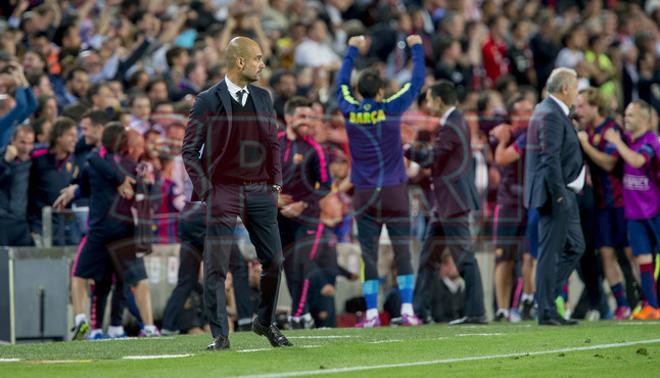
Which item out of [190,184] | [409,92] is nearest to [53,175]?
[190,184]

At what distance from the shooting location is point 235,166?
34.2ft

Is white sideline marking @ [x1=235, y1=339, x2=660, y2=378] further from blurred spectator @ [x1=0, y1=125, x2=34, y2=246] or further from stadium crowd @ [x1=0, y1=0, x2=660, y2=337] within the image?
blurred spectator @ [x1=0, y1=125, x2=34, y2=246]

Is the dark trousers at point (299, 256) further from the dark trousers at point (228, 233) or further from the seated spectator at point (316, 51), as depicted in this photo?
the seated spectator at point (316, 51)

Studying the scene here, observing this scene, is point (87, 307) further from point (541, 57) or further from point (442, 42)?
point (541, 57)

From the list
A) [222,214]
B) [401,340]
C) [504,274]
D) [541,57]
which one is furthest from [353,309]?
[541,57]

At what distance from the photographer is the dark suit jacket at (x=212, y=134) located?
33.5ft

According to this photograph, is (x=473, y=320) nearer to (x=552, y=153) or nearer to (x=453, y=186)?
(x=453, y=186)

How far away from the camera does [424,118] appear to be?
58.1ft

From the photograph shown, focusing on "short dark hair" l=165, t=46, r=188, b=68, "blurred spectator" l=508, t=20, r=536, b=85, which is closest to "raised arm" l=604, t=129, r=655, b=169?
"short dark hair" l=165, t=46, r=188, b=68

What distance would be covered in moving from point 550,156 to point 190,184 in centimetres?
408

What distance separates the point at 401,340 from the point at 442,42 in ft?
39.2

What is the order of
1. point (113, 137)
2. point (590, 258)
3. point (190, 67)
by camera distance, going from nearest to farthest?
point (113, 137)
point (590, 258)
point (190, 67)

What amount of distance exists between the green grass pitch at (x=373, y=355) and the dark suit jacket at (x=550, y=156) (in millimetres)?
→ 1278

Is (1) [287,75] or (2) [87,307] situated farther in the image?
(1) [287,75]
